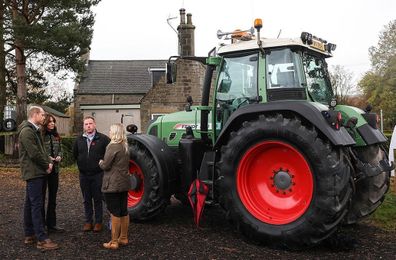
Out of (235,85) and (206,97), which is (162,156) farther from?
(235,85)

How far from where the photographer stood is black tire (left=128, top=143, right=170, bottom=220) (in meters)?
6.25

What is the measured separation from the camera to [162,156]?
6.41 m

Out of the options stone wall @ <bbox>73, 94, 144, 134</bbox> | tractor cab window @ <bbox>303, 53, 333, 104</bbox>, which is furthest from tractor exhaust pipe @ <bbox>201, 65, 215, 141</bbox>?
stone wall @ <bbox>73, 94, 144, 134</bbox>

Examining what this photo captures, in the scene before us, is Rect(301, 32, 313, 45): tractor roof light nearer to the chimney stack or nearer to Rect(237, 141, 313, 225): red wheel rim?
Rect(237, 141, 313, 225): red wheel rim

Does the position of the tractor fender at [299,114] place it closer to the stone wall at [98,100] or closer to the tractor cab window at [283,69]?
the tractor cab window at [283,69]

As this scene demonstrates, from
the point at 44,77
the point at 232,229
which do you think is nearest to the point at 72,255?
the point at 232,229

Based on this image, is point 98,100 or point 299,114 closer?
point 299,114

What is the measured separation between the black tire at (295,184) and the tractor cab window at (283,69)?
562mm

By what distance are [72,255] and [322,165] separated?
2842 mm

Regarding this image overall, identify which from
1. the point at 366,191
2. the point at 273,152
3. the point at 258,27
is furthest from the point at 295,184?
the point at 258,27

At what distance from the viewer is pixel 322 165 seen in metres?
4.77

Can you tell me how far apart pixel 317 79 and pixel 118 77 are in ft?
91.6

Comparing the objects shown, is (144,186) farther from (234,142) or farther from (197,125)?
(234,142)

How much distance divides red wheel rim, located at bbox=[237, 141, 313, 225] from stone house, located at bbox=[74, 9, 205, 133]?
18.3 metres
